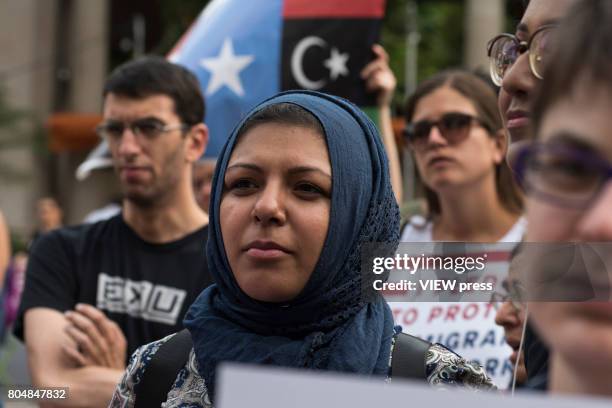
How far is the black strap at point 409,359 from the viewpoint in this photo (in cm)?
212

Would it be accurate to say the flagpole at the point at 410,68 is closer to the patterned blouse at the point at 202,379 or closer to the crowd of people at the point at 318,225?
the crowd of people at the point at 318,225

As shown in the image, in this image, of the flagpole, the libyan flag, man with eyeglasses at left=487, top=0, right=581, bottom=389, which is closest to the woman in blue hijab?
man with eyeglasses at left=487, top=0, right=581, bottom=389

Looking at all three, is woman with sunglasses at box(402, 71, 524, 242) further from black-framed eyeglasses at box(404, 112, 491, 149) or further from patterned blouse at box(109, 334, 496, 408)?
patterned blouse at box(109, 334, 496, 408)

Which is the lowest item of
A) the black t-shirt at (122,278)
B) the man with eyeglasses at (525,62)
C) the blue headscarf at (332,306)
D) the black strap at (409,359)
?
the black t-shirt at (122,278)

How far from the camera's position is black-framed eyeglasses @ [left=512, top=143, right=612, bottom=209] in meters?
1.12

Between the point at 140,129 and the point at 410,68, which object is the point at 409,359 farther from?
the point at 410,68

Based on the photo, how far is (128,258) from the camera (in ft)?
12.3

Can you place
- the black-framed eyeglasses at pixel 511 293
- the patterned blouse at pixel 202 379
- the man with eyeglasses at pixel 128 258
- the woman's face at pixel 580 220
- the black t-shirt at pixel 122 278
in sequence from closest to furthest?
the woman's face at pixel 580 220 < the black-framed eyeglasses at pixel 511 293 < the patterned blouse at pixel 202 379 < the man with eyeglasses at pixel 128 258 < the black t-shirt at pixel 122 278

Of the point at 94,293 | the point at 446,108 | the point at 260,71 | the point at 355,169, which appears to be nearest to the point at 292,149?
the point at 355,169

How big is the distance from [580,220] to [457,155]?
2.96m

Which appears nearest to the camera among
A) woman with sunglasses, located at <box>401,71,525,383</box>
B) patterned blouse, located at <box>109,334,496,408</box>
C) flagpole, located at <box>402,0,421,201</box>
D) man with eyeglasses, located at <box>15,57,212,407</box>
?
patterned blouse, located at <box>109,334,496,408</box>

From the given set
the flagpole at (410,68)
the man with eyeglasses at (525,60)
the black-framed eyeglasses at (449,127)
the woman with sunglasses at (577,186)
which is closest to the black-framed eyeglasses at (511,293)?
the man with eyeglasses at (525,60)

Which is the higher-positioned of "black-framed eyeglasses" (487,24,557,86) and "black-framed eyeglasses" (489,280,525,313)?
"black-framed eyeglasses" (487,24,557,86)

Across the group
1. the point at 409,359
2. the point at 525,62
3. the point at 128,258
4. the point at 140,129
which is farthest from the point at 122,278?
the point at 525,62
